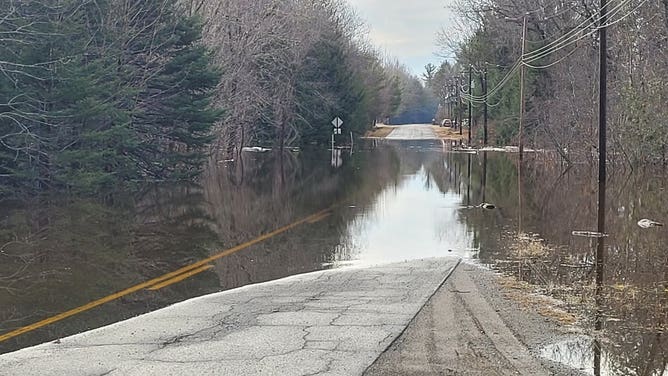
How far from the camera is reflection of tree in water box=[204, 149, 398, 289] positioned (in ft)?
39.9

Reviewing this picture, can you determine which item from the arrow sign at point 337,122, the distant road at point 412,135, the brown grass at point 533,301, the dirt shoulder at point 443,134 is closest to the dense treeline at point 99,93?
the brown grass at point 533,301

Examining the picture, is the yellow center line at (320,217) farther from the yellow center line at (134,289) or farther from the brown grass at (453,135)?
the brown grass at (453,135)

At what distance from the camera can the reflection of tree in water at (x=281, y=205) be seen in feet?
39.9

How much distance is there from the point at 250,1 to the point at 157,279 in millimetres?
35514

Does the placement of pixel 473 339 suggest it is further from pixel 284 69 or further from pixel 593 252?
pixel 284 69

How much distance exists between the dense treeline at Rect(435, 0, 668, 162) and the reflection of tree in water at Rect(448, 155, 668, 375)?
3.77 metres

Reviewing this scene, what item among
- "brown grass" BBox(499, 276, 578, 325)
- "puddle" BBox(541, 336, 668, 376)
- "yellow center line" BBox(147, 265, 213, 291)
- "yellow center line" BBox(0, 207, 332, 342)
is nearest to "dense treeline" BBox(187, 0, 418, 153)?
"yellow center line" BBox(0, 207, 332, 342)

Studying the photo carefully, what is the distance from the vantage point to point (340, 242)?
566 inches

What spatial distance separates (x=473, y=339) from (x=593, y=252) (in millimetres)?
6543

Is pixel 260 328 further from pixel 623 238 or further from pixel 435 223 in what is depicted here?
pixel 435 223

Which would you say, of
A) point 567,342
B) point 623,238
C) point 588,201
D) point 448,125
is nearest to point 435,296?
point 567,342

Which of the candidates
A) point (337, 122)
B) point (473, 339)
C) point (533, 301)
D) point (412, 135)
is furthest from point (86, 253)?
point (412, 135)

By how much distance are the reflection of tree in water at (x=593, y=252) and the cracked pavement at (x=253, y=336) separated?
1.91 metres

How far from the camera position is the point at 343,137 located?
69188 millimetres
